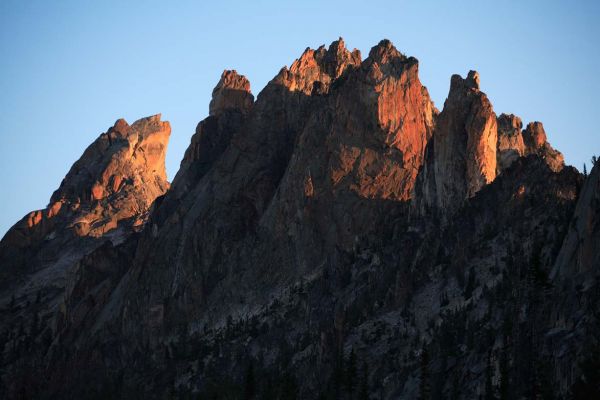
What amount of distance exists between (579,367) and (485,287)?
4471 centimetres

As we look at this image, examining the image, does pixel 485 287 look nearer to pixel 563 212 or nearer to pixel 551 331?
pixel 563 212

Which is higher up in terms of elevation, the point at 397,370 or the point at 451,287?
the point at 451,287

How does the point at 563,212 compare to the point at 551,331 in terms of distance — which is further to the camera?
the point at 563,212

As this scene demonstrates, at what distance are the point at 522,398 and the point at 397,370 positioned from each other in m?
34.1

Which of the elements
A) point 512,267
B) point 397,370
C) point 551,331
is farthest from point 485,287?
point 551,331

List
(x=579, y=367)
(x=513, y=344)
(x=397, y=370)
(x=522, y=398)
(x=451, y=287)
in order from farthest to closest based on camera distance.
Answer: (x=451, y=287) → (x=397, y=370) → (x=513, y=344) → (x=522, y=398) → (x=579, y=367)

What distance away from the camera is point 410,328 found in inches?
7662

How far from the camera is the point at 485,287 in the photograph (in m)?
188

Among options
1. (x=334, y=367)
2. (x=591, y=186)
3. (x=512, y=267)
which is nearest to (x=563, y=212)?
(x=512, y=267)

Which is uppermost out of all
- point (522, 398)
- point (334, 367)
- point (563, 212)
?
point (563, 212)

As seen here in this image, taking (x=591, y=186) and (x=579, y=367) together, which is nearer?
(x=579, y=367)

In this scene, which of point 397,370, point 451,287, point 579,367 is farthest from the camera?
point 451,287

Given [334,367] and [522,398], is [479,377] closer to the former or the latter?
[522,398]

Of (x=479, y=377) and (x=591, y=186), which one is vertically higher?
(x=591, y=186)
